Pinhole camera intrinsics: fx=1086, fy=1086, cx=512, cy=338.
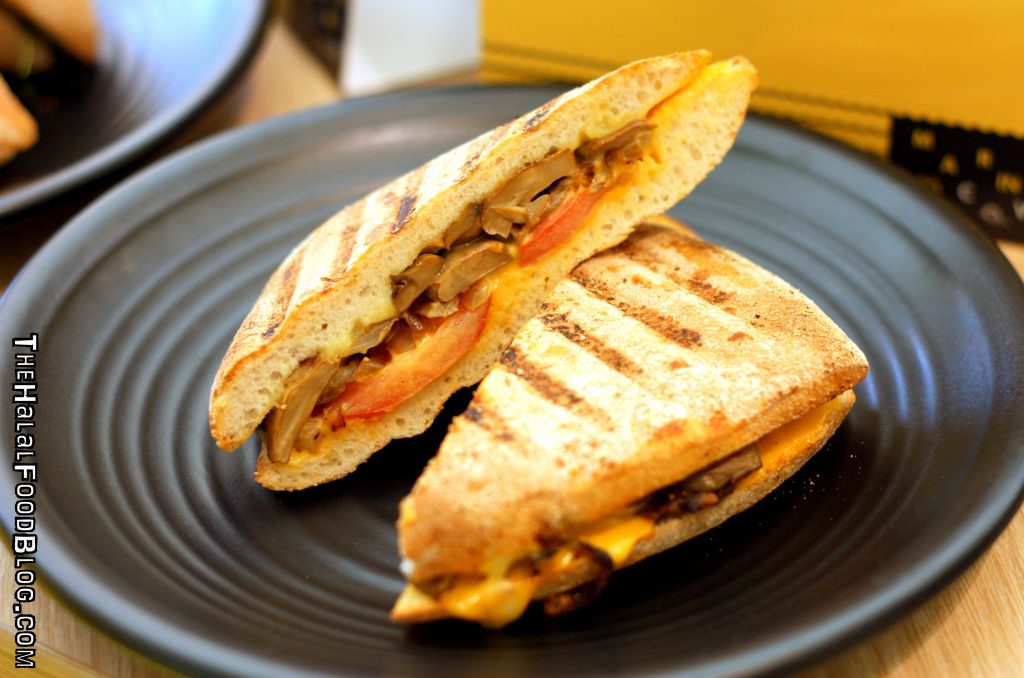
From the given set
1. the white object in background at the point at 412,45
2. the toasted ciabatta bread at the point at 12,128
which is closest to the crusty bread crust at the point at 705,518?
the toasted ciabatta bread at the point at 12,128

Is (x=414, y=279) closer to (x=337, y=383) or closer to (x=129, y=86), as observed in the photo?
(x=337, y=383)

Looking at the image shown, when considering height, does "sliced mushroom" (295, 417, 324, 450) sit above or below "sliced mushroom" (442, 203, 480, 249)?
below

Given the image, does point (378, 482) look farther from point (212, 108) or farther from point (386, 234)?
point (212, 108)

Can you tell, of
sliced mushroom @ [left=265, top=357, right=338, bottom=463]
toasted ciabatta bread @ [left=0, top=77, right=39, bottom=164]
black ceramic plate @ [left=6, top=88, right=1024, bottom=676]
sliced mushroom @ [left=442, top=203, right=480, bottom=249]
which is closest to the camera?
black ceramic plate @ [left=6, top=88, right=1024, bottom=676]

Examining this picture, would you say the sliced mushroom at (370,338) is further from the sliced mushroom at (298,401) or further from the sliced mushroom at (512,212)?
the sliced mushroom at (512,212)

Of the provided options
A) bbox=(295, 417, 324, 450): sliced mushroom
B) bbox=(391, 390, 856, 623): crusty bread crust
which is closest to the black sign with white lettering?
bbox=(391, 390, 856, 623): crusty bread crust

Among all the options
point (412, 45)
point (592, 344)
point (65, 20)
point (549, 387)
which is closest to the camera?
point (549, 387)

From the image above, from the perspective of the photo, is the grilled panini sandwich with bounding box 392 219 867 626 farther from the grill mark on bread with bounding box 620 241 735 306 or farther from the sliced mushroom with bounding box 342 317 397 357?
the sliced mushroom with bounding box 342 317 397 357

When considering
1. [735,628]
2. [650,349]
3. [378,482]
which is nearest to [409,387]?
[378,482]

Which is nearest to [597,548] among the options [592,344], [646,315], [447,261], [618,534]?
[618,534]
